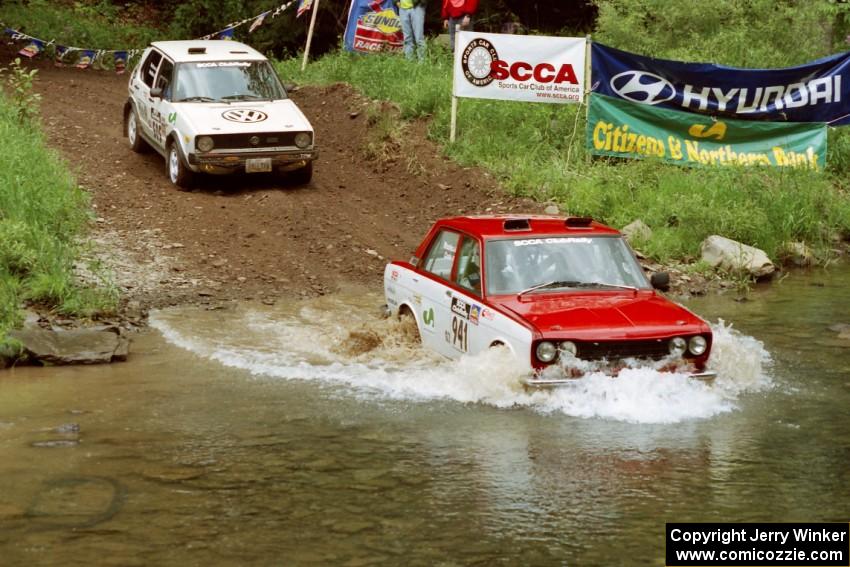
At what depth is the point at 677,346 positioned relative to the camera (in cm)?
980

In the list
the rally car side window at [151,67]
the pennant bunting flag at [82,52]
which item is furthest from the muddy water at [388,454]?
the pennant bunting flag at [82,52]

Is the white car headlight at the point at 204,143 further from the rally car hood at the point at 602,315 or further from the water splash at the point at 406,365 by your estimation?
the rally car hood at the point at 602,315

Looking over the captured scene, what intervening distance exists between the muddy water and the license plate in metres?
5.43

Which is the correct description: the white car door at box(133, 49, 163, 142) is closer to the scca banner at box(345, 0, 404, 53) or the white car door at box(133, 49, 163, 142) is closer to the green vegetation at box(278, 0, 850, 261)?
the green vegetation at box(278, 0, 850, 261)

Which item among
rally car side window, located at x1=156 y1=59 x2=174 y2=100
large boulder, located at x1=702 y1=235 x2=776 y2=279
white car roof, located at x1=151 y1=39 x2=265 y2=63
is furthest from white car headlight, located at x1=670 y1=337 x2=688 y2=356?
white car roof, located at x1=151 y1=39 x2=265 y2=63

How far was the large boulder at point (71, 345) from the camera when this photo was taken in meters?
11.7

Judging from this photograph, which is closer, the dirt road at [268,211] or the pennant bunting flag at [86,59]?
the dirt road at [268,211]

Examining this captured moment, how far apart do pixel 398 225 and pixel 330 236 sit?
1.27 meters

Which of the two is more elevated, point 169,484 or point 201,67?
point 201,67

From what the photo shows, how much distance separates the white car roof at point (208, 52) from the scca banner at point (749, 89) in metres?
5.52

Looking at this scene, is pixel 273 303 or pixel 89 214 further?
pixel 89 214

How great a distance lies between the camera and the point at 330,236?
16641mm

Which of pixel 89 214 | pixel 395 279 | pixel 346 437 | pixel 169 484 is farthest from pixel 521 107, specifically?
pixel 169 484

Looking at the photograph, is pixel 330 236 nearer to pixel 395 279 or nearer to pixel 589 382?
pixel 395 279
